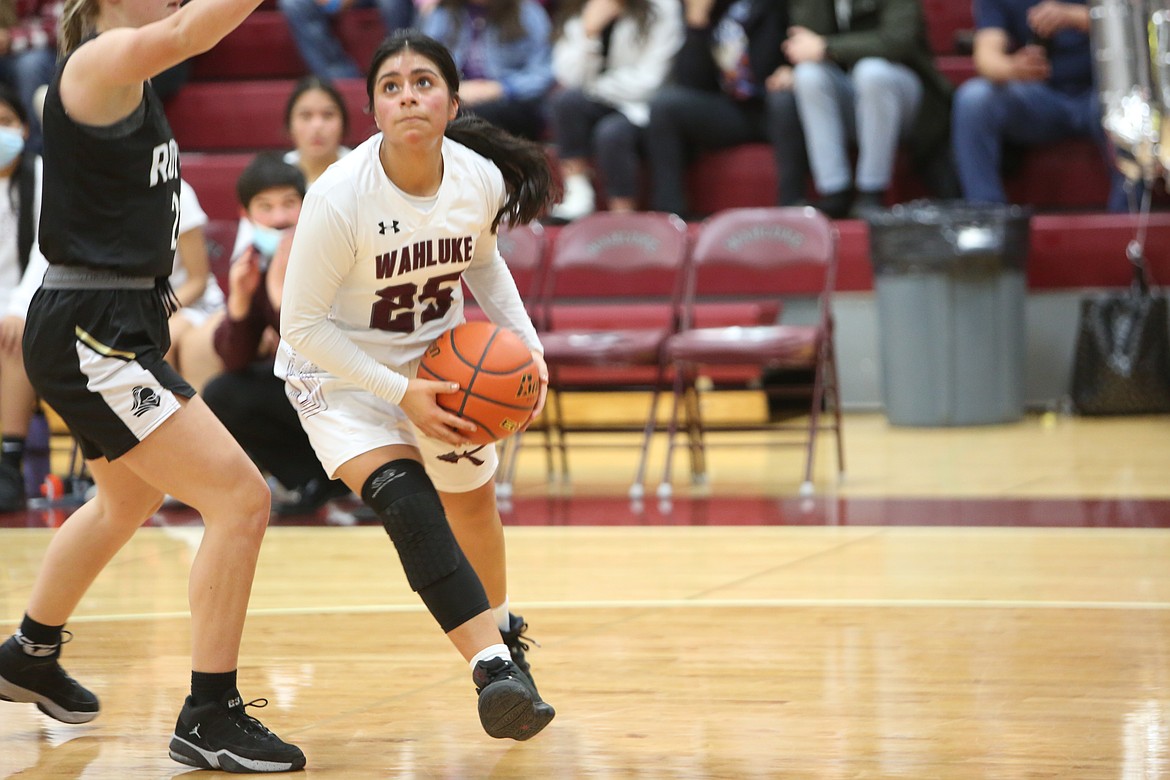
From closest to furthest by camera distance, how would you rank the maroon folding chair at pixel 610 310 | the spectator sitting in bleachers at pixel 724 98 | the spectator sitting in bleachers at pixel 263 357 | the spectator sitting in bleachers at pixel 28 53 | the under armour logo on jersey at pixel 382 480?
1. the under armour logo on jersey at pixel 382 480
2. the spectator sitting in bleachers at pixel 263 357
3. the maroon folding chair at pixel 610 310
4. the spectator sitting in bleachers at pixel 724 98
5. the spectator sitting in bleachers at pixel 28 53

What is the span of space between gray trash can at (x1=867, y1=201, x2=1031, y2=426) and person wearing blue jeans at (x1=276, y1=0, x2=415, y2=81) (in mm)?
3470

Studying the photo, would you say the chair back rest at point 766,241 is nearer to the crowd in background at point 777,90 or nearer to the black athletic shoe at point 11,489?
the crowd in background at point 777,90

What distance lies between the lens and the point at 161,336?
10.2 feet

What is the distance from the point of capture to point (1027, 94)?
26.5 ft

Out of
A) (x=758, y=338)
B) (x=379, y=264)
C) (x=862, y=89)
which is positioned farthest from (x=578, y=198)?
(x=379, y=264)

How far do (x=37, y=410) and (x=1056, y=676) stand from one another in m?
5.03

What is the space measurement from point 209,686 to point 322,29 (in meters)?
7.33

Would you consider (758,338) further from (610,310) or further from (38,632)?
(38,632)

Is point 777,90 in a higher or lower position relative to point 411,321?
lower

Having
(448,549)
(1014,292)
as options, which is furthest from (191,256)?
(1014,292)

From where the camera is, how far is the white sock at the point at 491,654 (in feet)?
9.91

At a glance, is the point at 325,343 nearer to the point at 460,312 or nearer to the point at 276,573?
the point at 460,312

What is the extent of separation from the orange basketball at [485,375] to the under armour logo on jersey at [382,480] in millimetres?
171

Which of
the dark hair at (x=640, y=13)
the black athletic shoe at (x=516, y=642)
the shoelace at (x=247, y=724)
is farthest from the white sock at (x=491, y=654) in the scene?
the dark hair at (x=640, y=13)
